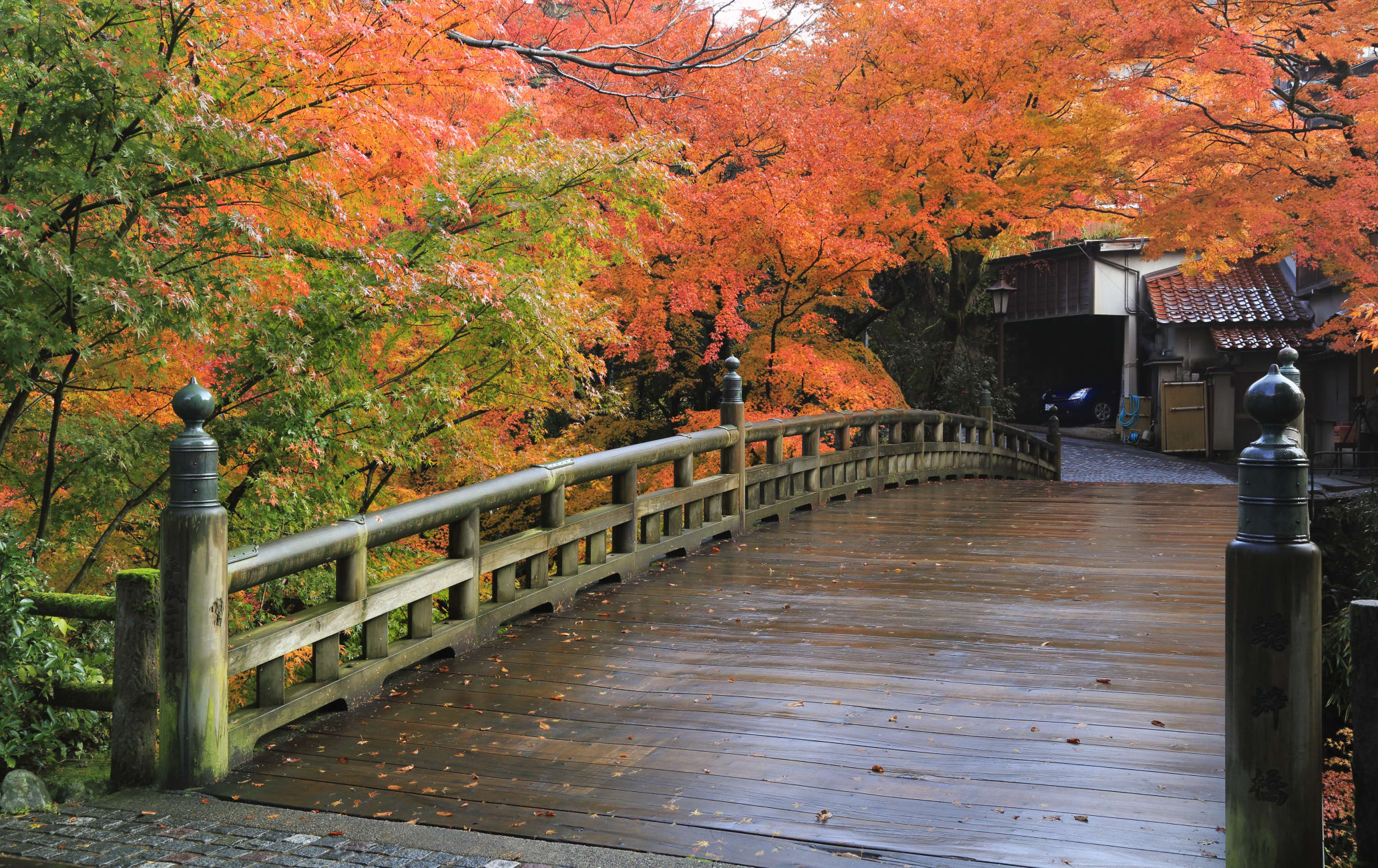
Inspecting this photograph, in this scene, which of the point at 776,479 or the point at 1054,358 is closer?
the point at 776,479

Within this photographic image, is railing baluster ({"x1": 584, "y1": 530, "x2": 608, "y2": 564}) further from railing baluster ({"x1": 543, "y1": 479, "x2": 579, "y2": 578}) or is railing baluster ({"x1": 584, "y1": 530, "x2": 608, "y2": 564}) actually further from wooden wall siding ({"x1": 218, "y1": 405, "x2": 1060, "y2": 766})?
railing baluster ({"x1": 543, "y1": 479, "x2": 579, "y2": 578})

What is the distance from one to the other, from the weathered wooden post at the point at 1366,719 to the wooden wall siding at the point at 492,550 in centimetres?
A: 361

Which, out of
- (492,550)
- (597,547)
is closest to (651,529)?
(597,547)

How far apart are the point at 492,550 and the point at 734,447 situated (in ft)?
11.5

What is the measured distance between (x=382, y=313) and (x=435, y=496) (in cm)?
169

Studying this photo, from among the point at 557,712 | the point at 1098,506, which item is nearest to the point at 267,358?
the point at 557,712

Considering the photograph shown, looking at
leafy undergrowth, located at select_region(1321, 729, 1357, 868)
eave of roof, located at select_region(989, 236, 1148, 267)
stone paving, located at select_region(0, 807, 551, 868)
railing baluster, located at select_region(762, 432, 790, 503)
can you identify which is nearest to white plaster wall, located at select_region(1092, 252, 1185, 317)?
eave of roof, located at select_region(989, 236, 1148, 267)

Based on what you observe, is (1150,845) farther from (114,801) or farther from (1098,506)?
(1098,506)

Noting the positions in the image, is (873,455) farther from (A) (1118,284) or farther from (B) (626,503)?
(A) (1118,284)

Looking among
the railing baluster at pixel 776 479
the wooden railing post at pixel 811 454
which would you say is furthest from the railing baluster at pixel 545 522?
the wooden railing post at pixel 811 454

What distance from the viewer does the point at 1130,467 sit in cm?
2320

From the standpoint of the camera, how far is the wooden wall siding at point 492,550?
4.34 m

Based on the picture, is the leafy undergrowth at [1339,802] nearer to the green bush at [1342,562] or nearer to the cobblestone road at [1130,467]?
the green bush at [1342,562]

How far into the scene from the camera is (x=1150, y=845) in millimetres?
3197
